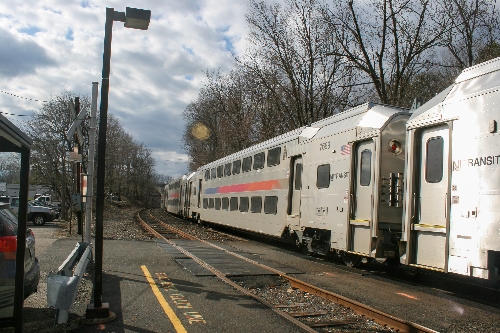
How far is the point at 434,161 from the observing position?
786cm

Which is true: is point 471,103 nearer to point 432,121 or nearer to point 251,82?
point 432,121

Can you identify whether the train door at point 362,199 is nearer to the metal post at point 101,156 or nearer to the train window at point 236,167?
the metal post at point 101,156

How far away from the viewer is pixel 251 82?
2969 centimetres

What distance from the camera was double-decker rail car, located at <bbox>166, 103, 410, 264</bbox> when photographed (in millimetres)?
9352

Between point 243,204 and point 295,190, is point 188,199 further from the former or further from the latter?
point 295,190

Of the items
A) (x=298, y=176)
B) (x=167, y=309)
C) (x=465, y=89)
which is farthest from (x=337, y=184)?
(x=167, y=309)

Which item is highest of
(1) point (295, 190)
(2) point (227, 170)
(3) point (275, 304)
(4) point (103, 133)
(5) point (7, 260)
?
(2) point (227, 170)

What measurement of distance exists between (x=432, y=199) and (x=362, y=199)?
2.22 metres

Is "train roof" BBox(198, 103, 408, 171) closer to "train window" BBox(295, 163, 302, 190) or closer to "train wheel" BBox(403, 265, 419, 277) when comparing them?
"train window" BBox(295, 163, 302, 190)

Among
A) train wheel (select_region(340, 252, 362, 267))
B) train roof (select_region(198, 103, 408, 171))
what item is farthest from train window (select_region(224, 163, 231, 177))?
train wheel (select_region(340, 252, 362, 267))

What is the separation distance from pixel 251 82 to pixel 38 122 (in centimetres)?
1553

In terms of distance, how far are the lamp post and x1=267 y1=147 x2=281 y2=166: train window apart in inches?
352

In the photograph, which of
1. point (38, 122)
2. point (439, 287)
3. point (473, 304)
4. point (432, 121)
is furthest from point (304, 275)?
point (38, 122)

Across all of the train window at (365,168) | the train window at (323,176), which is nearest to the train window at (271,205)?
the train window at (323,176)
